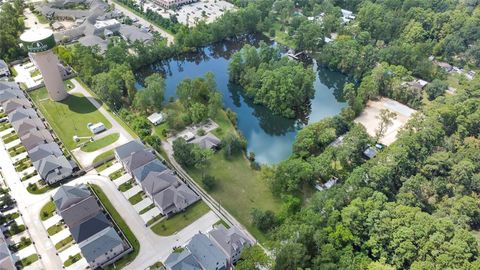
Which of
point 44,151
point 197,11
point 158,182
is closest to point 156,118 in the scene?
point 44,151

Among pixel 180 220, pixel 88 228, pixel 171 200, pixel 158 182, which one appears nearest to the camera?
pixel 88 228

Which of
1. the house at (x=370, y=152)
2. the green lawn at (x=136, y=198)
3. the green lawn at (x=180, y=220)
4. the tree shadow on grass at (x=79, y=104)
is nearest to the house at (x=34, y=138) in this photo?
the tree shadow on grass at (x=79, y=104)

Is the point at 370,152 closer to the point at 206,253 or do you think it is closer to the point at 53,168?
the point at 206,253

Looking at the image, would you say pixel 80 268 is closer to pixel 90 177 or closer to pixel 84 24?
pixel 90 177

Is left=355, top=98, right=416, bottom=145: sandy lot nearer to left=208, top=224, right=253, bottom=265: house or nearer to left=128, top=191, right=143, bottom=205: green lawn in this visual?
left=208, top=224, right=253, bottom=265: house

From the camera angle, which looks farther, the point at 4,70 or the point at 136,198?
the point at 4,70

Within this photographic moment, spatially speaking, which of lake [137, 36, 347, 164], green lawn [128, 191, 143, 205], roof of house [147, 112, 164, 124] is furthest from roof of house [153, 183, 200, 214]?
roof of house [147, 112, 164, 124]
